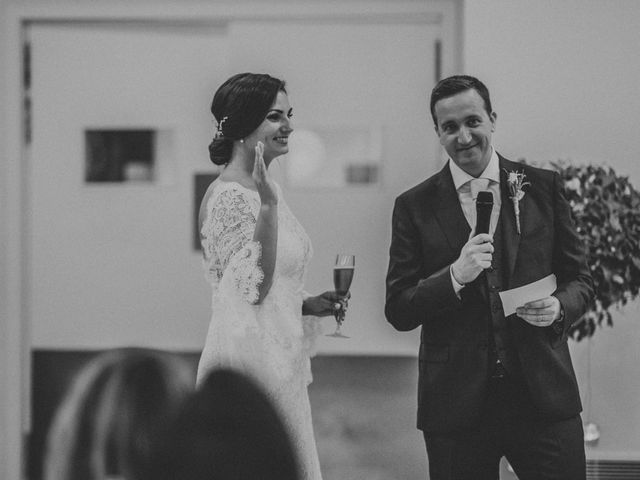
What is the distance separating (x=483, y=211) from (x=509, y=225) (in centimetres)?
17

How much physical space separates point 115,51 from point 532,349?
103 inches

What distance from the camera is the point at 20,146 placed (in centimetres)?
393

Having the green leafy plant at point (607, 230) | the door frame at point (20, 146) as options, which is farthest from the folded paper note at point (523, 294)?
the door frame at point (20, 146)

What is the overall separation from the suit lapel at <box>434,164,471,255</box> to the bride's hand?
42cm

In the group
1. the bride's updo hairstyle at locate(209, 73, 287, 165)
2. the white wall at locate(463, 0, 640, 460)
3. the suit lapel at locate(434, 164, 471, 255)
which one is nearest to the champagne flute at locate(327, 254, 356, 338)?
the suit lapel at locate(434, 164, 471, 255)

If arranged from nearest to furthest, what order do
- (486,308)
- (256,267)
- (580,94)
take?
(486,308), (256,267), (580,94)

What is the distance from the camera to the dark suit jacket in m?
2.02

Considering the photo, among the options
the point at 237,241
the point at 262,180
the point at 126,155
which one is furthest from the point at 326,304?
the point at 126,155

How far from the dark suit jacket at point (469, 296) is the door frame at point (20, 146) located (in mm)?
1923

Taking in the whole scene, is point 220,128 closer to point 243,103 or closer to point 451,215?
point 243,103

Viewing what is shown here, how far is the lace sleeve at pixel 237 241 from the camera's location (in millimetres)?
2275

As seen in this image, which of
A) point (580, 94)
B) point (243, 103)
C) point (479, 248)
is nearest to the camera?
point (479, 248)

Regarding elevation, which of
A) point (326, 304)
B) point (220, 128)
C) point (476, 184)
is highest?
point (220, 128)

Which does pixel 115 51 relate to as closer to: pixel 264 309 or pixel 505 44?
pixel 505 44
